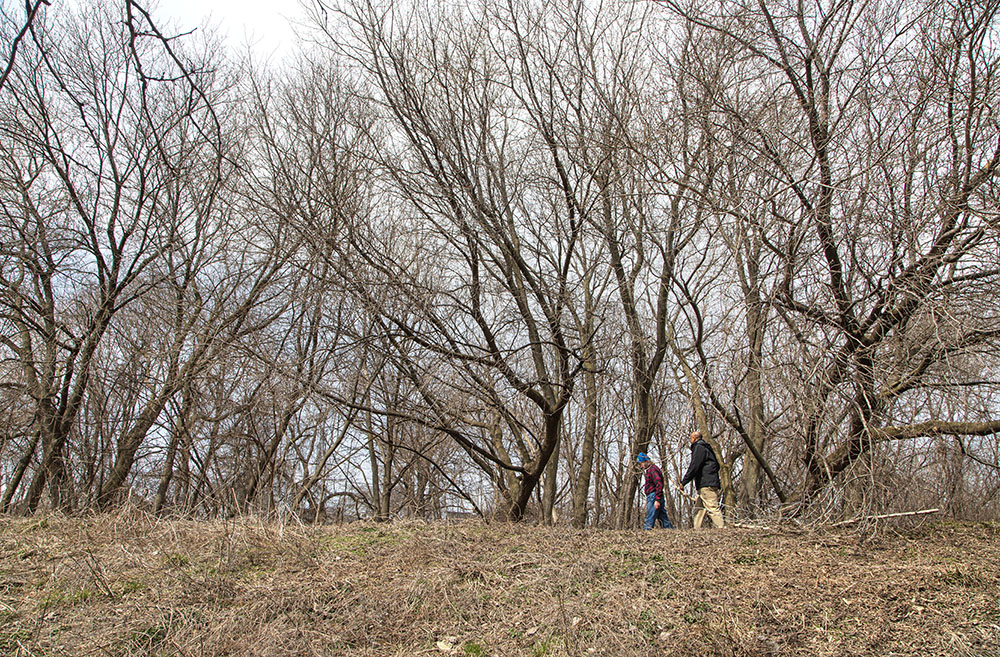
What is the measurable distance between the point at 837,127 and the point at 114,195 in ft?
38.2

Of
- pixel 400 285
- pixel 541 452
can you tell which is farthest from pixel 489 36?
pixel 541 452

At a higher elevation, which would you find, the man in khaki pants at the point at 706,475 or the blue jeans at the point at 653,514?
the man in khaki pants at the point at 706,475

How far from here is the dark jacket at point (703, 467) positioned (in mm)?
8125

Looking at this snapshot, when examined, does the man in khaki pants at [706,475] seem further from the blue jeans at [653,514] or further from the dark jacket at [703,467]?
the blue jeans at [653,514]

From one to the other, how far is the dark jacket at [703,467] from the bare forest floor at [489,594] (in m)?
2.18

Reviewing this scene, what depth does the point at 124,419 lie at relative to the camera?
515 inches

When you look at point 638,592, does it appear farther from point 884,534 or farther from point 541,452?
point 541,452

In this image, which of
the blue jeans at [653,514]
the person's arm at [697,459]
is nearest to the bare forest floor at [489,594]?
the person's arm at [697,459]

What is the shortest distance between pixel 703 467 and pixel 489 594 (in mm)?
4572

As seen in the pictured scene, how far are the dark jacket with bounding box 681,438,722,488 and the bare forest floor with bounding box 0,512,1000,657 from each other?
218cm

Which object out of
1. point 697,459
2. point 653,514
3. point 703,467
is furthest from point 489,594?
point 653,514

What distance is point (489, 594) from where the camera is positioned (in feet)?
15.1

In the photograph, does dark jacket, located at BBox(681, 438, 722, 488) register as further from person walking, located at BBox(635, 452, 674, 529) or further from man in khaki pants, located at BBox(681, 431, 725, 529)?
person walking, located at BBox(635, 452, 674, 529)

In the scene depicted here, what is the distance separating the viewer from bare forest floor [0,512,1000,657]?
373 centimetres
